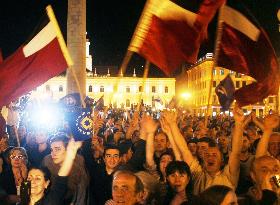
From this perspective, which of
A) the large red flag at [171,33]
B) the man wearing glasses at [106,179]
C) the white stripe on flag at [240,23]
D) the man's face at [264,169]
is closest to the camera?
the man's face at [264,169]

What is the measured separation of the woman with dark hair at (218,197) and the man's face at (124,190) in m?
0.58

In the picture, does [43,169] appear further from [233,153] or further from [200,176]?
[233,153]

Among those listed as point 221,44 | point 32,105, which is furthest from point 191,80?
point 221,44

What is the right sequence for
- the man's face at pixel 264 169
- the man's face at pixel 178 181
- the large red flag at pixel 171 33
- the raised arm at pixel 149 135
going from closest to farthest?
1. the man's face at pixel 264 169
2. the man's face at pixel 178 181
3. the raised arm at pixel 149 135
4. the large red flag at pixel 171 33

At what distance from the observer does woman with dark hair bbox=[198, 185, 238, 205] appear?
10.7 ft

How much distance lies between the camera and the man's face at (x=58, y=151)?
206 inches

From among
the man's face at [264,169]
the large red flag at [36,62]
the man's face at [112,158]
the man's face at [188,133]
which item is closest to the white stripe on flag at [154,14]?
the large red flag at [36,62]

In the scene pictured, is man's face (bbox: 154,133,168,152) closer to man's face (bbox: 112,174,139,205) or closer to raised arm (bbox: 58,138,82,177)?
raised arm (bbox: 58,138,82,177)

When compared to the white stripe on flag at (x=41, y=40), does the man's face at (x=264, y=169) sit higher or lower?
lower

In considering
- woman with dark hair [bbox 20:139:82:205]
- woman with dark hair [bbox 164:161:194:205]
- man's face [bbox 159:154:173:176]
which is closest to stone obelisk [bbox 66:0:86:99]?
man's face [bbox 159:154:173:176]

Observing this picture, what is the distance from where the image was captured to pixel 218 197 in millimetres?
3281

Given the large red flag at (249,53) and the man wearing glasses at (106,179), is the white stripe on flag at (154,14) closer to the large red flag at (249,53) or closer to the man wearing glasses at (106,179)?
the large red flag at (249,53)

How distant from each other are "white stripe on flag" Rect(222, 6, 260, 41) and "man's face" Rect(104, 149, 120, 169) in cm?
256

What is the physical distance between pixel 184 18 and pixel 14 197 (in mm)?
3265
